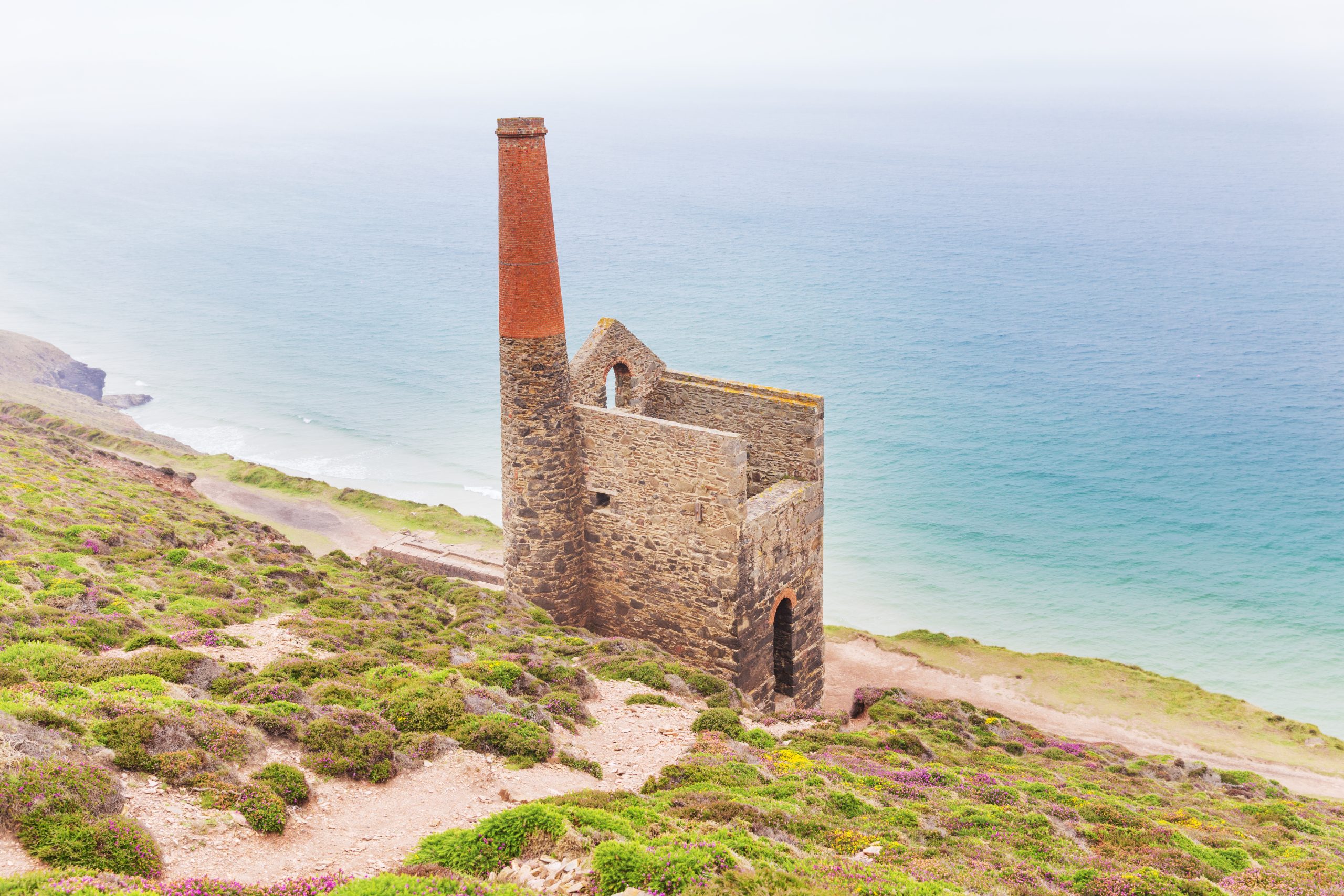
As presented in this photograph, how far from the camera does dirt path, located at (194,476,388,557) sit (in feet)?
144

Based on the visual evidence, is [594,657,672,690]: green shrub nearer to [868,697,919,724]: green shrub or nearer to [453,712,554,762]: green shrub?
[453,712,554,762]: green shrub

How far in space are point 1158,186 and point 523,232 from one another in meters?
177

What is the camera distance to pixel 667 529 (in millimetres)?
22969

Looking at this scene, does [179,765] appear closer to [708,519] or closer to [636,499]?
[708,519]

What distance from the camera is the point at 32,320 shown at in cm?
11200

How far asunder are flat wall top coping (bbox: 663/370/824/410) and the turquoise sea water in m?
22.9

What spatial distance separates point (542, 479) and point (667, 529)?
3.21 m

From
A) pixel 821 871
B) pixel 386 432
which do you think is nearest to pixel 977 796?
pixel 821 871

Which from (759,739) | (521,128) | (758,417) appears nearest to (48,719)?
(759,739)

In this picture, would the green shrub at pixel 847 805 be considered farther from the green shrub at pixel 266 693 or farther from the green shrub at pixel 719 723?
the green shrub at pixel 266 693

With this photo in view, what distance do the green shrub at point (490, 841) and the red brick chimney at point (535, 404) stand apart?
1199 centimetres

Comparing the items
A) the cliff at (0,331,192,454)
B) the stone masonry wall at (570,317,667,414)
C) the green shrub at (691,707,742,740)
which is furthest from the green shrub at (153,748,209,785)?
the cliff at (0,331,192,454)

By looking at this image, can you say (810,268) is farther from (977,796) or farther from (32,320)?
(977,796)

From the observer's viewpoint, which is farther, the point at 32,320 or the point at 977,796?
the point at 32,320
